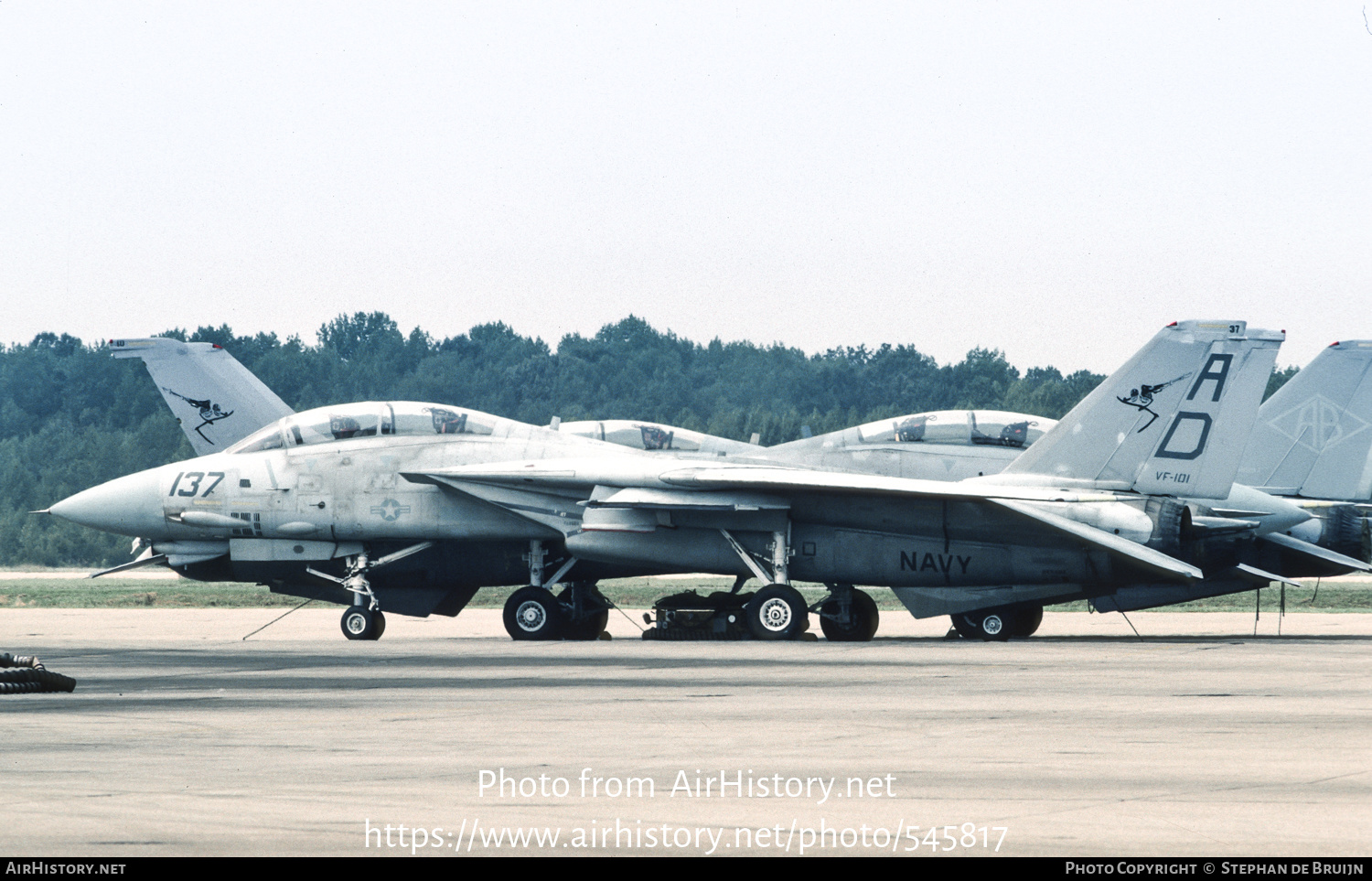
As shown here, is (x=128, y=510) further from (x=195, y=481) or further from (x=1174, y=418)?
(x=1174, y=418)

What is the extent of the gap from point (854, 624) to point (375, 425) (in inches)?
297

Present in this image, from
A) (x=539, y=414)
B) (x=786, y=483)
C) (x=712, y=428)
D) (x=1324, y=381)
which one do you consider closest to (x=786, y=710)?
(x=786, y=483)

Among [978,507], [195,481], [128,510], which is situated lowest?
[128,510]

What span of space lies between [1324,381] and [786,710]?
19.4 m

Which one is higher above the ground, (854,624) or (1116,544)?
(1116,544)

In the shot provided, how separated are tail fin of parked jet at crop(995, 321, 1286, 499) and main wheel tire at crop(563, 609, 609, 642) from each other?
6146 mm

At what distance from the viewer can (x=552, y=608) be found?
936 inches

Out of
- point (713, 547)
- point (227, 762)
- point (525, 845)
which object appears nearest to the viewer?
point (525, 845)

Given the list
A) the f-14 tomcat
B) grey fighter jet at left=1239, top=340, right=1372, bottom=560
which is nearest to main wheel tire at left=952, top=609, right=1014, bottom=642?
the f-14 tomcat

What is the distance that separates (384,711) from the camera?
1199 cm

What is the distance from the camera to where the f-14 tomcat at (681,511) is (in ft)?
73.3

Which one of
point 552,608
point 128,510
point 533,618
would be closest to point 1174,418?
point 552,608

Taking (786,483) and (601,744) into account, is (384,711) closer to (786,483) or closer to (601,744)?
(601,744)

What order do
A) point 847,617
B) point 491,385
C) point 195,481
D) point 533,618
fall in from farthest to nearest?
1. point 491,385
2. point 195,481
3. point 847,617
4. point 533,618
